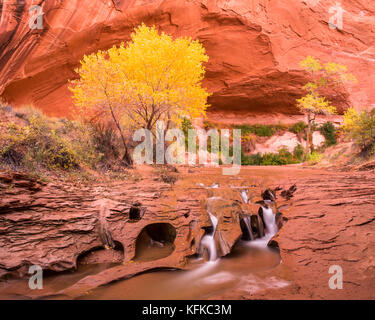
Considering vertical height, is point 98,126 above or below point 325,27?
below

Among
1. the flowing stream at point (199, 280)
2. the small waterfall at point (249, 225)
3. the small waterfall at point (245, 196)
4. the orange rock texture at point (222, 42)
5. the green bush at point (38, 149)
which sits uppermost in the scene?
the orange rock texture at point (222, 42)

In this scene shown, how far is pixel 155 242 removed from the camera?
4.96m

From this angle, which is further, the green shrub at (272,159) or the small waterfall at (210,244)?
the green shrub at (272,159)

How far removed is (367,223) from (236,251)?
242cm

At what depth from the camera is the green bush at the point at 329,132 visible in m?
20.8

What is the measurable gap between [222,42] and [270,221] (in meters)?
16.8

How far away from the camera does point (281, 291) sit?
10.1ft

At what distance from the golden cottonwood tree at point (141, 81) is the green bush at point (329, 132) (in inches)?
623

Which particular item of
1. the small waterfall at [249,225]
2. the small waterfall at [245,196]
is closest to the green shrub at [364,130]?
Answer: the small waterfall at [245,196]

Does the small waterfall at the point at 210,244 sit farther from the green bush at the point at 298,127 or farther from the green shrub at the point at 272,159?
the green bush at the point at 298,127

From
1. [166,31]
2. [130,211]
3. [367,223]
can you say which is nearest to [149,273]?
[130,211]

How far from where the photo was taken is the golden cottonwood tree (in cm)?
888

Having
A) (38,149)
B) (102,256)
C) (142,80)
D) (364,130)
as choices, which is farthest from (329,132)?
(38,149)
